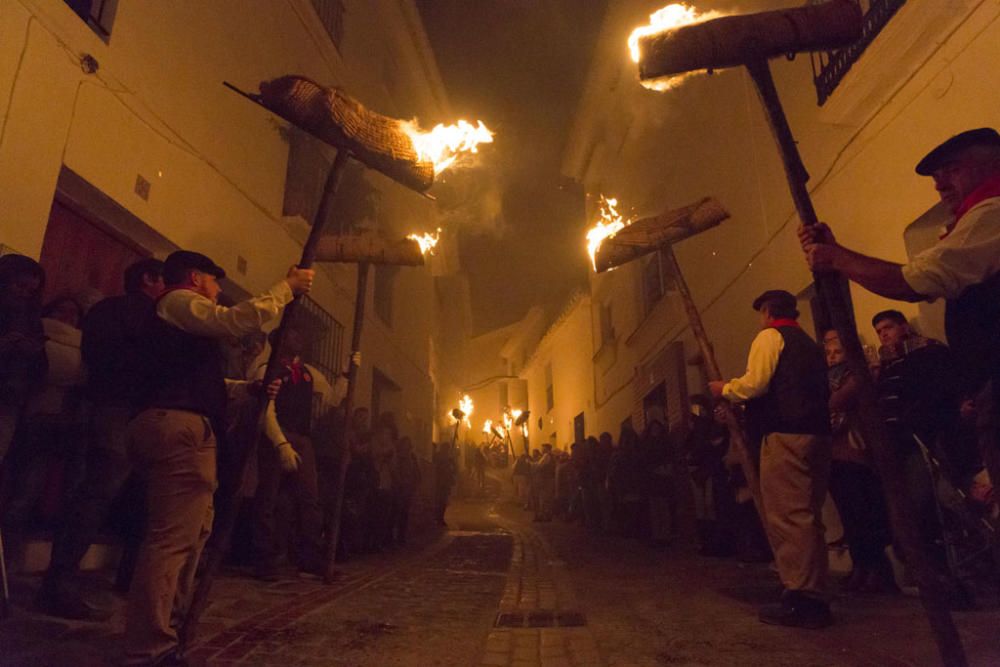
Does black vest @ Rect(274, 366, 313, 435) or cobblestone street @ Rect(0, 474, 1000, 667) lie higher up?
black vest @ Rect(274, 366, 313, 435)

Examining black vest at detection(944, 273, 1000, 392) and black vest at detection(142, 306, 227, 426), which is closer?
black vest at detection(944, 273, 1000, 392)

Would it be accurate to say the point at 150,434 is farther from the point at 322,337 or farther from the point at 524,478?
the point at 524,478

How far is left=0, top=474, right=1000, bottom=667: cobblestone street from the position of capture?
9.19 ft

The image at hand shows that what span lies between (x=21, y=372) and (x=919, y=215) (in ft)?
20.0

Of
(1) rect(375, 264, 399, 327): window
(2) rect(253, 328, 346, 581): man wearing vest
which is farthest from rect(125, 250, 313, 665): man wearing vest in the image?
(1) rect(375, 264, 399, 327): window

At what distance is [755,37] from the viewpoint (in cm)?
317

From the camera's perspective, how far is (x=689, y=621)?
3.56 m

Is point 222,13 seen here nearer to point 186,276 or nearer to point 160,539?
point 186,276

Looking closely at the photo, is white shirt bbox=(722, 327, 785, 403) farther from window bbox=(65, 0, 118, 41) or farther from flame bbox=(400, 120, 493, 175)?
window bbox=(65, 0, 118, 41)

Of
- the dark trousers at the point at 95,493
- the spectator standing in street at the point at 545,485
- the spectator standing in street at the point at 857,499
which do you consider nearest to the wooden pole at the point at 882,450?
the spectator standing in street at the point at 857,499

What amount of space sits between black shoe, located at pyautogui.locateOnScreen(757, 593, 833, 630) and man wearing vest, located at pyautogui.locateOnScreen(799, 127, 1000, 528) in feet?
4.68

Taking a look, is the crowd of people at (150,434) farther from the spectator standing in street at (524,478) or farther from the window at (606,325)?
the spectator standing in street at (524,478)

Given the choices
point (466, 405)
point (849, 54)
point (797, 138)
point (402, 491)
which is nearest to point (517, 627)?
point (402, 491)

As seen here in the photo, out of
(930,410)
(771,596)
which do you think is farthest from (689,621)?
(930,410)
